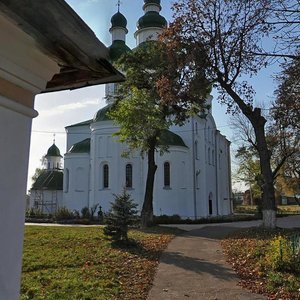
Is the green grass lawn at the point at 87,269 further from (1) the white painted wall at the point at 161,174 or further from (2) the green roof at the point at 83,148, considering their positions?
(2) the green roof at the point at 83,148

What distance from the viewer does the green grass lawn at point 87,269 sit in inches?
290

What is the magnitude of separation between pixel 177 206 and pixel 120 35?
20843 mm

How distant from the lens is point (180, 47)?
1814cm

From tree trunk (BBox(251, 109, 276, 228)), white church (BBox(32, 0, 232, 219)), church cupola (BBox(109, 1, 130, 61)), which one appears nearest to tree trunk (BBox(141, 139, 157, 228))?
tree trunk (BBox(251, 109, 276, 228))

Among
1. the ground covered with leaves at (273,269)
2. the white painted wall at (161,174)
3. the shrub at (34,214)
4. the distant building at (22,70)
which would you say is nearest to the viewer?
the distant building at (22,70)

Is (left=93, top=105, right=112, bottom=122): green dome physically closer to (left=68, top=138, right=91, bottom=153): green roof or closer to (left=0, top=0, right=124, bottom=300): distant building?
(left=68, top=138, right=91, bottom=153): green roof

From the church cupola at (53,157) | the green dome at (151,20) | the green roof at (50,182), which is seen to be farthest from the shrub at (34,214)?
the church cupola at (53,157)

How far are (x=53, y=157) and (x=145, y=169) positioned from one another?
2911cm

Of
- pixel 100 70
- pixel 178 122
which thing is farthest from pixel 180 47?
pixel 100 70

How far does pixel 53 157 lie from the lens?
62.9 metres

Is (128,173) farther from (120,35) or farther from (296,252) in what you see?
(296,252)

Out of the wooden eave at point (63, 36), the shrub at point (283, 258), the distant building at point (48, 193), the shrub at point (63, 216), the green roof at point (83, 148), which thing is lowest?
the shrub at point (283, 258)

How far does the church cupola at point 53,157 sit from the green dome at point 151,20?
29124 mm

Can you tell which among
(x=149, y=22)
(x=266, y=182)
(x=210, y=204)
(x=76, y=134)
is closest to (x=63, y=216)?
(x=210, y=204)
